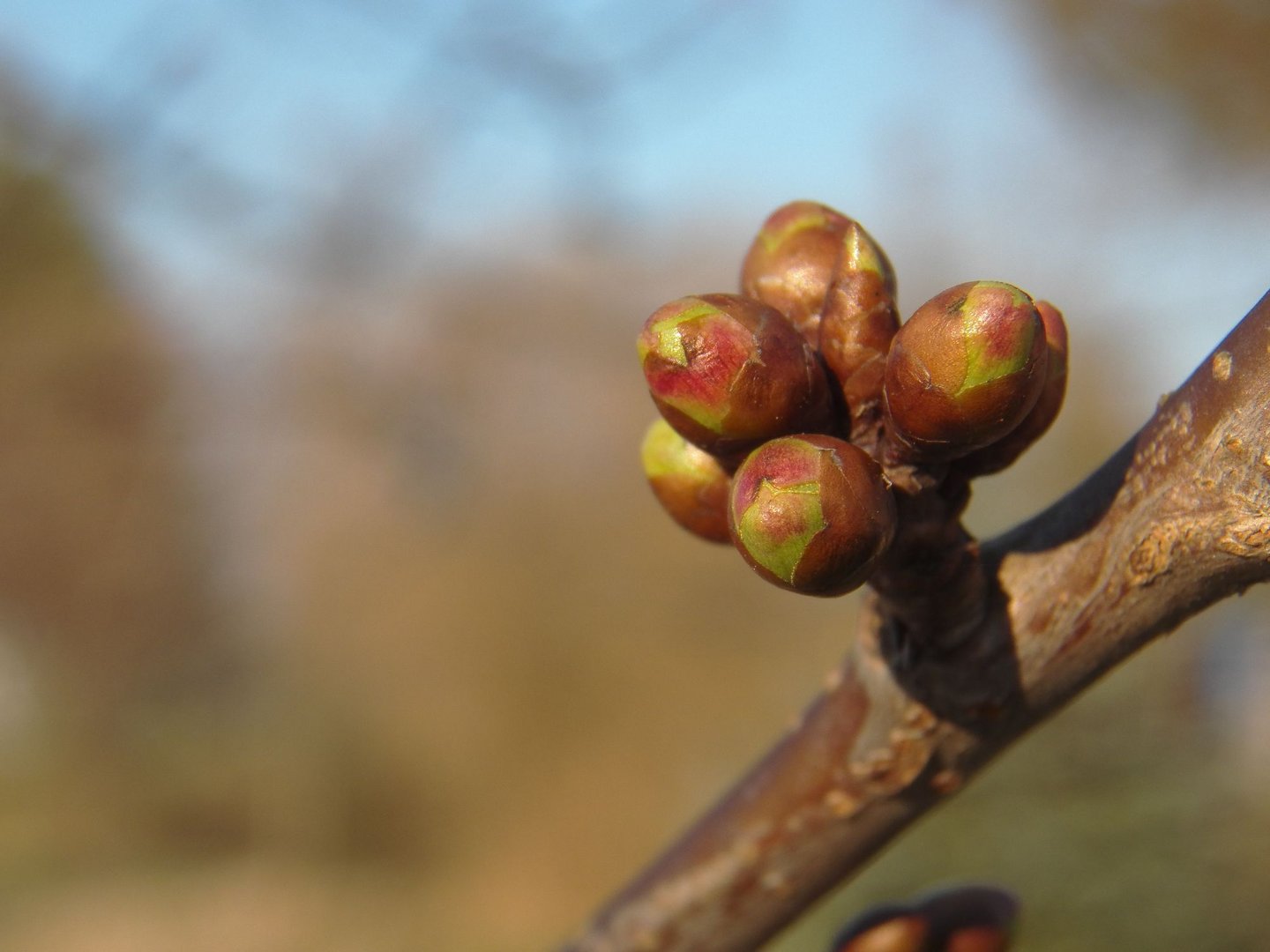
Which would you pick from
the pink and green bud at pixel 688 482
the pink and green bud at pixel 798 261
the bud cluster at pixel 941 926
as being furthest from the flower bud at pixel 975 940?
the pink and green bud at pixel 798 261

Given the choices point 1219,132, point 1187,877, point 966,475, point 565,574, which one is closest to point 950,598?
point 966,475

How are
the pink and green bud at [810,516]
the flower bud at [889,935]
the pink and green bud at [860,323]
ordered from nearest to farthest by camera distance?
the pink and green bud at [810,516], the pink and green bud at [860,323], the flower bud at [889,935]

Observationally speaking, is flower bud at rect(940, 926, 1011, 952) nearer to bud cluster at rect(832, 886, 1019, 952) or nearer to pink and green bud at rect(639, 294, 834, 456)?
bud cluster at rect(832, 886, 1019, 952)

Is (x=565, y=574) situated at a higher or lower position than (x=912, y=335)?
higher

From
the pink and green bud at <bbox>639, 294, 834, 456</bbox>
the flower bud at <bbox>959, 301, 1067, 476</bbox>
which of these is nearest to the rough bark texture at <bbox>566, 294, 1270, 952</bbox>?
the flower bud at <bbox>959, 301, 1067, 476</bbox>

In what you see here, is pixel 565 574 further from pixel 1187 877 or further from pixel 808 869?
pixel 808 869

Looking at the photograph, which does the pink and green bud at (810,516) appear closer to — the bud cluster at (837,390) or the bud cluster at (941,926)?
the bud cluster at (837,390)

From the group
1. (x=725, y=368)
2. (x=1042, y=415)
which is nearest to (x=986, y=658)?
(x=1042, y=415)

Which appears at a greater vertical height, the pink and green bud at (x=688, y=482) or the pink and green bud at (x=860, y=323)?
the pink and green bud at (x=688, y=482)
